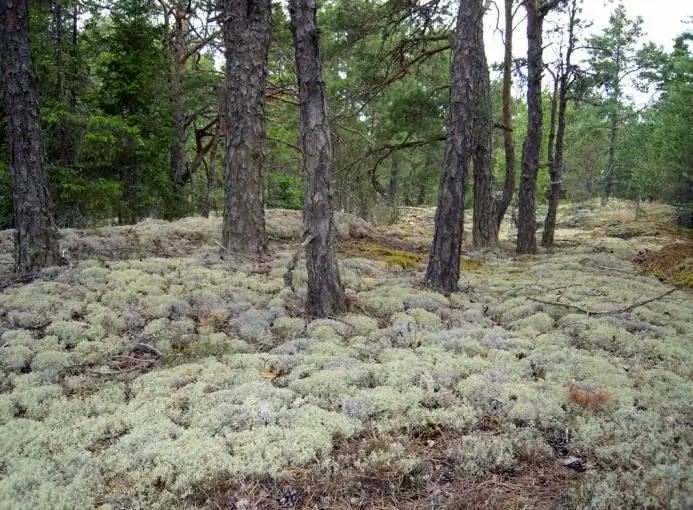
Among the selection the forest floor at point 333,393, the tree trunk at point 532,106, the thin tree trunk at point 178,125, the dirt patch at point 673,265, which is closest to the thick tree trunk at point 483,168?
the tree trunk at point 532,106

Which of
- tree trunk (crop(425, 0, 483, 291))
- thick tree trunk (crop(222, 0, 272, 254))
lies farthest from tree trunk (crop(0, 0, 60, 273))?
tree trunk (crop(425, 0, 483, 291))

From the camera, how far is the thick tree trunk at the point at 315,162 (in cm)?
499

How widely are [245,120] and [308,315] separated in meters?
3.79

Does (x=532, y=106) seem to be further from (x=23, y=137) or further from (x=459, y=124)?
(x=23, y=137)

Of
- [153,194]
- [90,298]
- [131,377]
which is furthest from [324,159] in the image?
[153,194]

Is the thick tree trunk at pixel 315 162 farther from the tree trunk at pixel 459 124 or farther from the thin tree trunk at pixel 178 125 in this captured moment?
the thin tree trunk at pixel 178 125

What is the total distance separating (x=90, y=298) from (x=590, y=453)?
17.5 ft

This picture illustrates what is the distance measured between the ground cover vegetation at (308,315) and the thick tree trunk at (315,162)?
0.03 m

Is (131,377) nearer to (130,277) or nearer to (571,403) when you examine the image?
(130,277)

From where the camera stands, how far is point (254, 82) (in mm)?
7641

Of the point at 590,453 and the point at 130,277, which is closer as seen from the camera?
the point at 590,453

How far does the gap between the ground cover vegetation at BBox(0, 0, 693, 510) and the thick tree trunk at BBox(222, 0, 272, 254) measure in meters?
0.03

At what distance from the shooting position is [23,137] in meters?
5.69

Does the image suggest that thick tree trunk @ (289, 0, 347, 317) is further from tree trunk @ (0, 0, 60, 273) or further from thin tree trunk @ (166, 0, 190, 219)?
thin tree trunk @ (166, 0, 190, 219)
